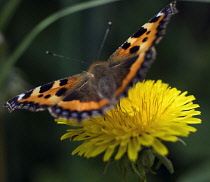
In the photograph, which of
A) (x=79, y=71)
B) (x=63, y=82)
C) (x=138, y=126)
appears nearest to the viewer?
(x=138, y=126)

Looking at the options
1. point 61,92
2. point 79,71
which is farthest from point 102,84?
point 79,71

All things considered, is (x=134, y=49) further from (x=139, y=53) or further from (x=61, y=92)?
(x=61, y=92)

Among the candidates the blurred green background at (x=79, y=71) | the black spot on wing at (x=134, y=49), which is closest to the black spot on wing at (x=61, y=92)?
the black spot on wing at (x=134, y=49)

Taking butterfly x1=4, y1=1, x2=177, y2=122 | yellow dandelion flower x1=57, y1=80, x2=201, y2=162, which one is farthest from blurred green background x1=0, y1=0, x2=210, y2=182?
butterfly x1=4, y1=1, x2=177, y2=122

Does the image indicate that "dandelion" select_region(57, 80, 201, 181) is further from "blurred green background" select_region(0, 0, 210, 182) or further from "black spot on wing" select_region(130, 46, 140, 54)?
"blurred green background" select_region(0, 0, 210, 182)

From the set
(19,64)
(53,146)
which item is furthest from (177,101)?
(19,64)

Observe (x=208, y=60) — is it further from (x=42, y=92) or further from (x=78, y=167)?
(x=42, y=92)

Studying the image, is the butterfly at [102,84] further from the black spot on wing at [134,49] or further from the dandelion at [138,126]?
the dandelion at [138,126]

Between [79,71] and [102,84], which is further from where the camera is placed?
[79,71]
